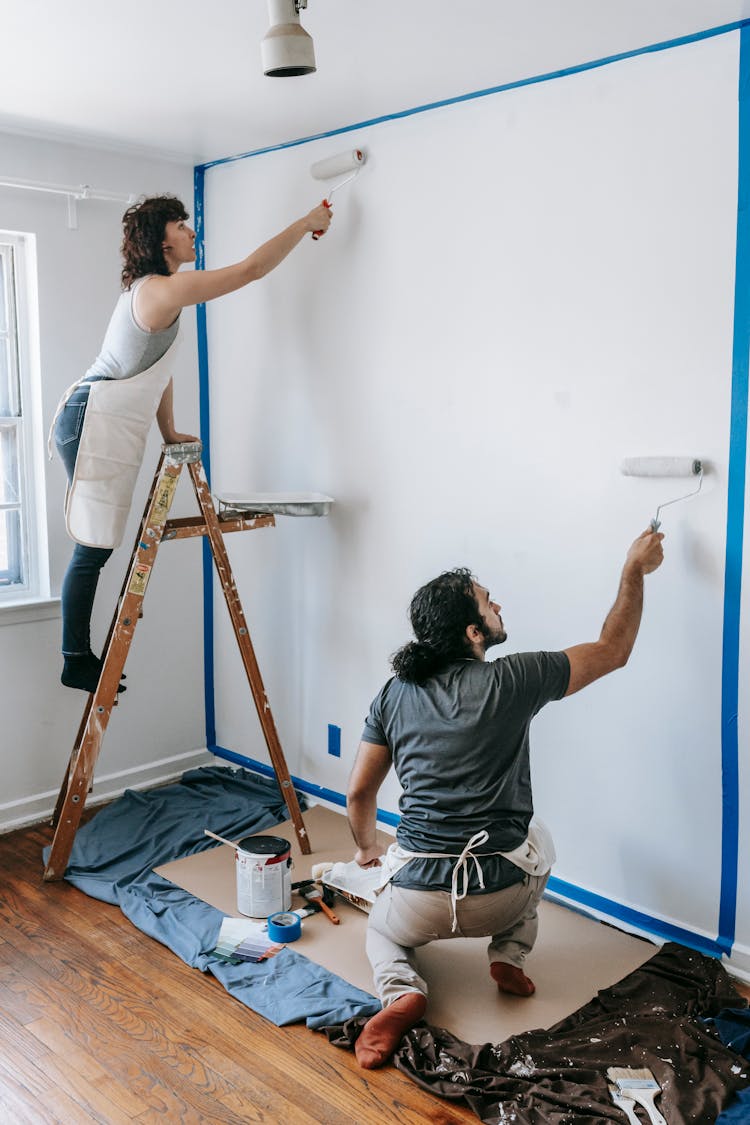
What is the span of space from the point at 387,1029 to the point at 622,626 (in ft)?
3.79

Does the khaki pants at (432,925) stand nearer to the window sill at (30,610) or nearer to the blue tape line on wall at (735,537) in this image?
the blue tape line on wall at (735,537)

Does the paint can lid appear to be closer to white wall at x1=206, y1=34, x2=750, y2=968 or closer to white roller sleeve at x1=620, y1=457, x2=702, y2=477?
white wall at x1=206, y1=34, x2=750, y2=968

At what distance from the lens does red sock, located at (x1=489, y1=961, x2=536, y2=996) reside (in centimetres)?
261

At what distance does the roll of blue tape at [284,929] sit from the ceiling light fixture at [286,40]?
2.21 metres

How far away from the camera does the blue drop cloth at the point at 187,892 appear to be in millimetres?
2613

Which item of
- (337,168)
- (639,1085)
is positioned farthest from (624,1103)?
(337,168)

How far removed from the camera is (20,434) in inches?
145

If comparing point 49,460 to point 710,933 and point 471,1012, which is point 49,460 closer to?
point 471,1012

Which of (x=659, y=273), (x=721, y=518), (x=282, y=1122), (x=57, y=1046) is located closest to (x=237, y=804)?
(x=57, y=1046)

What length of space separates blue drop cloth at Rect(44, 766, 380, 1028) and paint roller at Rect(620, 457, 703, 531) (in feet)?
5.02

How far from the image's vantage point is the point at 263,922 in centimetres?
300

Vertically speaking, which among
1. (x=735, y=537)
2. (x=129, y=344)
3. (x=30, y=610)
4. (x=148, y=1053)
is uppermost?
(x=129, y=344)

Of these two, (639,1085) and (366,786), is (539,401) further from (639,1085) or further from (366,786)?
(639,1085)

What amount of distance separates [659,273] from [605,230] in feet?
0.71
